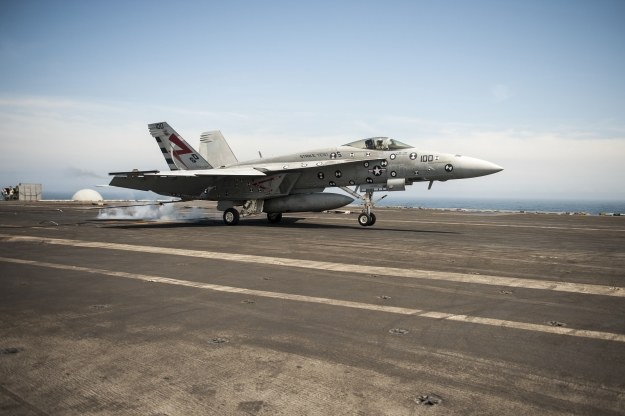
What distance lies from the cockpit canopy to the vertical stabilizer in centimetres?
875

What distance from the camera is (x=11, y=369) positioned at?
3.77 meters

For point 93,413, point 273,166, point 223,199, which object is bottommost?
point 93,413

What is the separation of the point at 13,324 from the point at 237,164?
60.8 feet

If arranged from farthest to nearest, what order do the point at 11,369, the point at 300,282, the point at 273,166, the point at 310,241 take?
the point at 273,166, the point at 310,241, the point at 300,282, the point at 11,369

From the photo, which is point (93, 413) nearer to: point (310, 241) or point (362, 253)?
point (362, 253)

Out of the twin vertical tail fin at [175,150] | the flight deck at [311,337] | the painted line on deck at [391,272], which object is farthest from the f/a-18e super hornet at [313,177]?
the painted line on deck at [391,272]

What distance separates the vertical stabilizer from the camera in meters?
24.8

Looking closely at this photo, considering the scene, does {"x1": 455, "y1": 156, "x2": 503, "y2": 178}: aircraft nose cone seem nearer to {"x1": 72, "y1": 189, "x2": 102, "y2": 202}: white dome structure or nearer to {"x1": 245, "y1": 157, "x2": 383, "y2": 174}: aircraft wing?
{"x1": 245, "y1": 157, "x2": 383, "y2": 174}: aircraft wing

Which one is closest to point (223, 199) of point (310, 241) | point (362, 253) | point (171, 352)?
point (310, 241)

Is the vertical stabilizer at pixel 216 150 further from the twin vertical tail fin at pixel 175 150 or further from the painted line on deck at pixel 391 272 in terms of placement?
the painted line on deck at pixel 391 272

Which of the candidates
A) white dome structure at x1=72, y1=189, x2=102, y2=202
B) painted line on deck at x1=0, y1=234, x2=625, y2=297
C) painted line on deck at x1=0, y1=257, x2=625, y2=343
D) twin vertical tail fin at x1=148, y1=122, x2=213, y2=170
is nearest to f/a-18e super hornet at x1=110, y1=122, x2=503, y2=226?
twin vertical tail fin at x1=148, y1=122, x2=213, y2=170

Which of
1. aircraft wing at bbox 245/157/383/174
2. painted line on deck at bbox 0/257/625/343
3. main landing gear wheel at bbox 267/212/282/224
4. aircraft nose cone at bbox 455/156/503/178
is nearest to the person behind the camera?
painted line on deck at bbox 0/257/625/343

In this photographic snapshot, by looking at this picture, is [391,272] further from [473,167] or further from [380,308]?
[473,167]

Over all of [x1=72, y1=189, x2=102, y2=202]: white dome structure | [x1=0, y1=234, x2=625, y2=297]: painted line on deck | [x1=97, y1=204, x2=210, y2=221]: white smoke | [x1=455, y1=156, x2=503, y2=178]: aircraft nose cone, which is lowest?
[x1=0, y1=234, x2=625, y2=297]: painted line on deck
